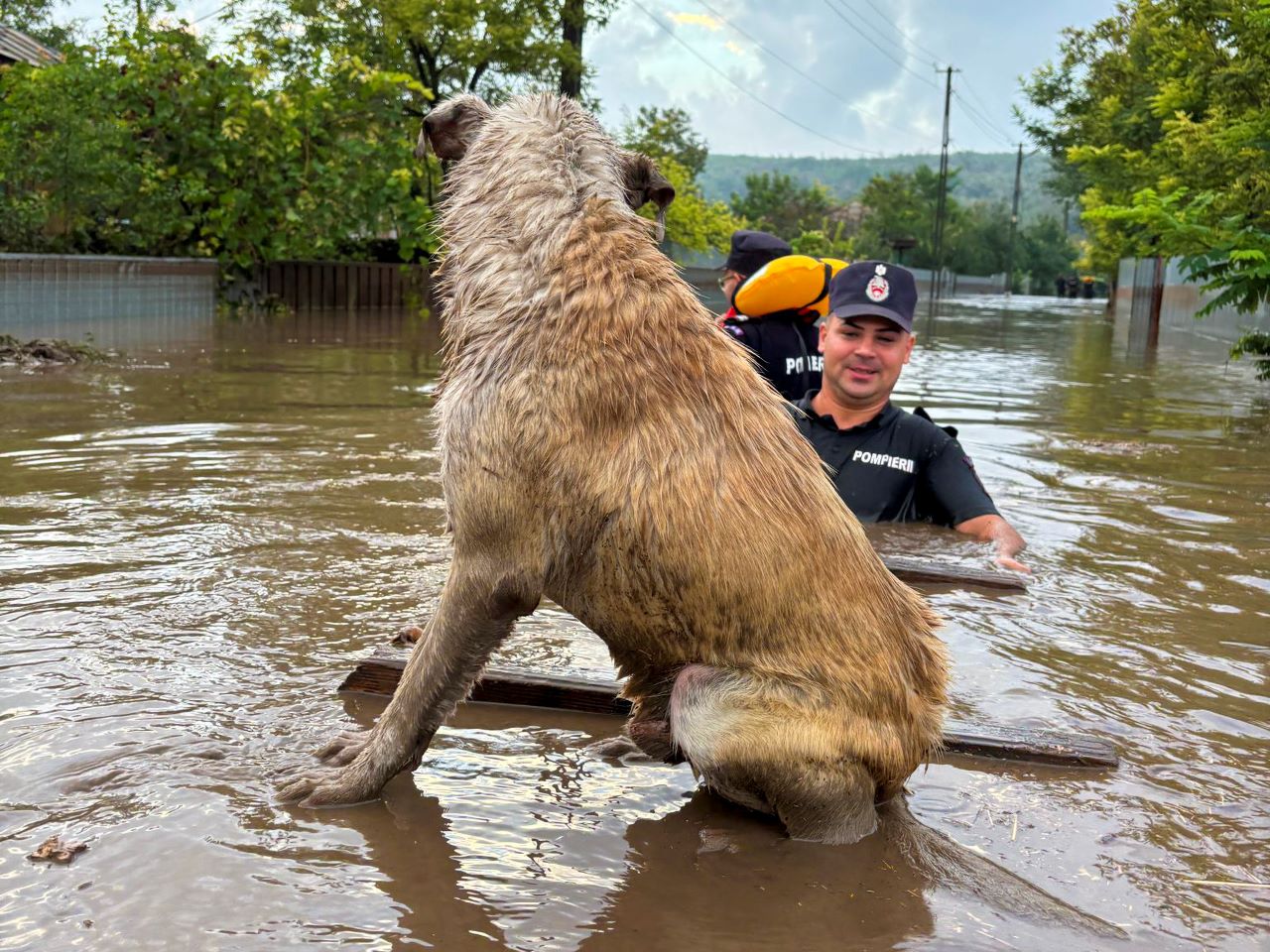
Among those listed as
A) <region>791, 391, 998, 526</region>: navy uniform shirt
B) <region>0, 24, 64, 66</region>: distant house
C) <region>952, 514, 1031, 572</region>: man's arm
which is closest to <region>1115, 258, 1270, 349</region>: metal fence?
<region>952, 514, 1031, 572</region>: man's arm

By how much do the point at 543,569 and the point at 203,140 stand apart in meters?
20.2

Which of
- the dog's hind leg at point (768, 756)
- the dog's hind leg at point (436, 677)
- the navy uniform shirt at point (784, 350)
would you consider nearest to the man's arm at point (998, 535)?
the navy uniform shirt at point (784, 350)

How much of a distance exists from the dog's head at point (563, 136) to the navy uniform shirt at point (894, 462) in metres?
2.58

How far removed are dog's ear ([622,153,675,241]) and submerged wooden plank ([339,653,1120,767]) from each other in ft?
5.10

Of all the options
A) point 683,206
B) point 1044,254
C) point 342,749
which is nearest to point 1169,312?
point 683,206

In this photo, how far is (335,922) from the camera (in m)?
2.84

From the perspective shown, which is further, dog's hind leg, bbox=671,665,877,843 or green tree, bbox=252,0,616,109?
green tree, bbox=252,0,616,109

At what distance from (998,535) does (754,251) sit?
3.22m

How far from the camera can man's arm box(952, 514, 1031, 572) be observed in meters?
6.33

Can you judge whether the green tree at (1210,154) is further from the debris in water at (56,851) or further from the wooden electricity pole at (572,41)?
the wooden electricity pole at (572,41)

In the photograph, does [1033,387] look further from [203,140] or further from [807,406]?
[203,140]

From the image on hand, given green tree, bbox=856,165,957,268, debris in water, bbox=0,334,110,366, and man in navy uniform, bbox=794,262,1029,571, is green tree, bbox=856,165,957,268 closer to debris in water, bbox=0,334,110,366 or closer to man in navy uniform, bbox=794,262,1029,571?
debris in water, bbox=0,334,110,366

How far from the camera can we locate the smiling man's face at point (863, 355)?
5820 millimetres

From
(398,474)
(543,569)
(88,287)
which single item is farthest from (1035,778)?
(88,287)
